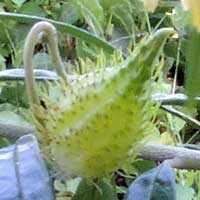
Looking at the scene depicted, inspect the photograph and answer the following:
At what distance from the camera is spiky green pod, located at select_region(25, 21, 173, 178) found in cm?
43

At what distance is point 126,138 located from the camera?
447 mm

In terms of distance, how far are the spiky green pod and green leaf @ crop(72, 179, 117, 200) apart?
0.11ft

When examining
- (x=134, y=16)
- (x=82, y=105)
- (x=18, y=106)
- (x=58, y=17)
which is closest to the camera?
(x=82, y=105)

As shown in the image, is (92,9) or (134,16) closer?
(92,9)

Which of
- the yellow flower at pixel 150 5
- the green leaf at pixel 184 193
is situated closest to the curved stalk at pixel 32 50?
the yellow flower at pixel 150 5

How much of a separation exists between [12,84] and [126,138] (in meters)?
0.56

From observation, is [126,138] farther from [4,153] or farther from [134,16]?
[134,16]

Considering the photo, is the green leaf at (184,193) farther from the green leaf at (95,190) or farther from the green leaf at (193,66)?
the green leaf at (193,66)

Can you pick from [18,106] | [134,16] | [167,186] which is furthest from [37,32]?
[134,16]

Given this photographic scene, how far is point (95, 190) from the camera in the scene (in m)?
0.51

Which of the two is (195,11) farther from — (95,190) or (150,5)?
(95,190)

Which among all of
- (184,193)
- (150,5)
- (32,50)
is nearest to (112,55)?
(32,50)

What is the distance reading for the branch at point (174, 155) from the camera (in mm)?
489

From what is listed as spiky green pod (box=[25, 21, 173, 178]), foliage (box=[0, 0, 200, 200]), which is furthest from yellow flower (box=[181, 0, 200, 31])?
spiky green pod (box=[25, 21, 173, 178])
